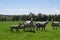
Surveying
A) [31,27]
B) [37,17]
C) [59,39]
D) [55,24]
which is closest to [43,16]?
[37,17]

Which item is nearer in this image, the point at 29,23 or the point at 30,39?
the point at 30,39

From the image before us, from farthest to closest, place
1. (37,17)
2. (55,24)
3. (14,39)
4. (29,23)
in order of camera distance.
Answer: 1. (37,17)
2. (55,24)
3. (29,23)
4. (14,39)

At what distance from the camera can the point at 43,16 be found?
8062 centimetres

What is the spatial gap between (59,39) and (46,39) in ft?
4.74

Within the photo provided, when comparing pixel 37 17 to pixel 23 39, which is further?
pixel 37 17

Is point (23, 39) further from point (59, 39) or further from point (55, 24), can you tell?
point (55, 24)

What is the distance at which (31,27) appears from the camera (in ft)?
94.1

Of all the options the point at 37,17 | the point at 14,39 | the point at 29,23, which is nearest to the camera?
the point at 14,39

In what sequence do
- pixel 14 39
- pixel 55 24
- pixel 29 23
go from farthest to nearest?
1. pixel 55 24
2. pixel 29 23
3. pixel 14 39

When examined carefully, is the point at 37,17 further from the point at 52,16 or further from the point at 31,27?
the point at 31,27

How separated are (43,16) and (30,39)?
63.0 meters

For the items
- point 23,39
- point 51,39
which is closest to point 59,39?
point 51,39

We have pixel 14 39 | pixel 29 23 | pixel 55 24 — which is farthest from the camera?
pixel 55 24

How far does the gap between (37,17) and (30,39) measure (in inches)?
2434
